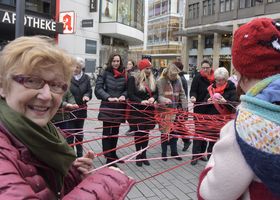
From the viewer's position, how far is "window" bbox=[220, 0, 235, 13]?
50.3 m

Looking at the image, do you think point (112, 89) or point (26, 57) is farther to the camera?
point (112, 89)

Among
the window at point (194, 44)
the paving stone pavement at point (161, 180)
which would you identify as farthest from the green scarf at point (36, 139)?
the window at point (194, 44)

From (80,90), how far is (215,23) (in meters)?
50.9

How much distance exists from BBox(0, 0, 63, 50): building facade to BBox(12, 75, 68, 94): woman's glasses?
15810 millimetres

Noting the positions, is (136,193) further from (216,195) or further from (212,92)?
(216,195)

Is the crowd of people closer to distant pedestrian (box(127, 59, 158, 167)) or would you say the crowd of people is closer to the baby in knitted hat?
the baby in knitted hat

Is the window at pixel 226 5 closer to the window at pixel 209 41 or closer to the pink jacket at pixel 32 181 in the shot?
the window at pixel 209 41

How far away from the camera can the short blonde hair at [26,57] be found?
4.35ft

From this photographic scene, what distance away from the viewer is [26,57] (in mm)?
1320

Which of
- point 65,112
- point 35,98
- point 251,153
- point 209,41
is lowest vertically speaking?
point 65,112

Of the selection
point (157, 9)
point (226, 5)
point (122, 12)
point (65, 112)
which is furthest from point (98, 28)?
point (157, 9)

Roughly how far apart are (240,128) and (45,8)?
64.8 ft

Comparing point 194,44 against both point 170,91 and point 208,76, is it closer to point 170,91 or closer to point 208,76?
point 208,76

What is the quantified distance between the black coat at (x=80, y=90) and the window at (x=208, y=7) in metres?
52.1
